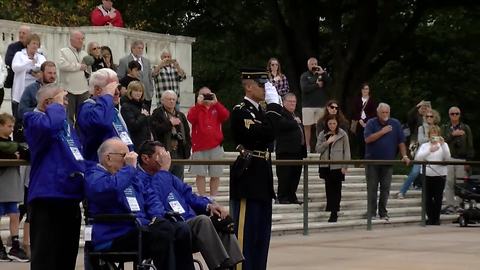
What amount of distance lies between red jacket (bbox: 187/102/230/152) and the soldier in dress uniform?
22.1ft

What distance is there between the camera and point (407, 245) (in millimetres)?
17453

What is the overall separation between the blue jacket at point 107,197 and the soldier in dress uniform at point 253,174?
5.10 ft

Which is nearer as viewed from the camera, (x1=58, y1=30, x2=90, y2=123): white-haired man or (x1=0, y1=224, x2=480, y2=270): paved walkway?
(x1=0, y1=224, x2=480, y2=270): paved walkway

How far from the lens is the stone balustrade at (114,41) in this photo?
23.2 m

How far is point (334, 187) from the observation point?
20.0 m

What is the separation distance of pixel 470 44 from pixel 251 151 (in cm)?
2811

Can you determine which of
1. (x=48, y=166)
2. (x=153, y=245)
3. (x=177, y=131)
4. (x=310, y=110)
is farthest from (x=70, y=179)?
(x=310, y=110)

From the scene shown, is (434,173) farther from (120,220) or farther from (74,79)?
(120,220)

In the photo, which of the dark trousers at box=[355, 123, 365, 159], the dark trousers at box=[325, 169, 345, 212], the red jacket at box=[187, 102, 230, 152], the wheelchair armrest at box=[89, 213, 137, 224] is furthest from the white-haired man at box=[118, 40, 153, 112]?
the wheelchair armrest at box=[89, 213, 137, 224]

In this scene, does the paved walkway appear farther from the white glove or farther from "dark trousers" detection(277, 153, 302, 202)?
the white glove

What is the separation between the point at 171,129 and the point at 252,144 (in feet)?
17.5

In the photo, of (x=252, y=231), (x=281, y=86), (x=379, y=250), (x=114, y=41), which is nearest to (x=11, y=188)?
(x=252, y=231)

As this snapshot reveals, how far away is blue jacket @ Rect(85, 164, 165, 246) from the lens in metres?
10.6

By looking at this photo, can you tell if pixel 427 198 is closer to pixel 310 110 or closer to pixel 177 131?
pixel 310 110
